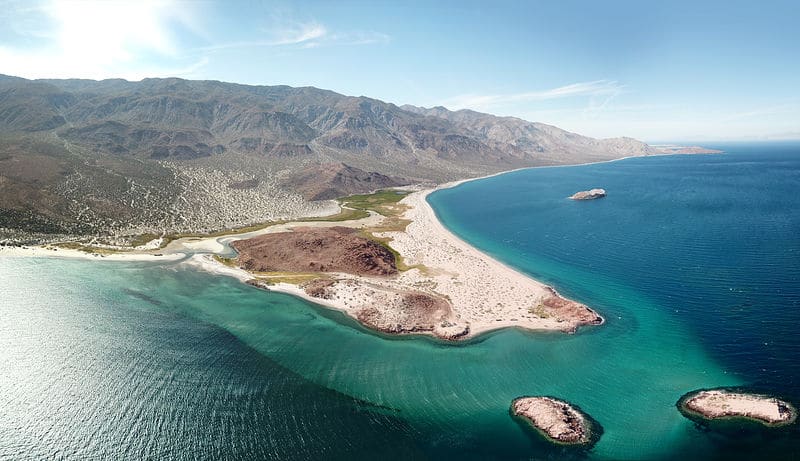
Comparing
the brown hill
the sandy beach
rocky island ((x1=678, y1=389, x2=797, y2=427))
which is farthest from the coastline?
rocky island ((x1=678, y1=389, x2=797, y2=427))

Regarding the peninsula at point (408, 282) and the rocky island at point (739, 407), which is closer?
the rocky island at point (739, 407)

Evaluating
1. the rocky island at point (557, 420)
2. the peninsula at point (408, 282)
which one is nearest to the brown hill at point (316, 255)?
the peninsula at point (408, 282)

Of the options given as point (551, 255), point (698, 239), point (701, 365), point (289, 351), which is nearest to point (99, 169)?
point (289, 351)

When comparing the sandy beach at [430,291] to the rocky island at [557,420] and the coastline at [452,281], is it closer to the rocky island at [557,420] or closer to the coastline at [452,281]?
the coastline at [452,281]

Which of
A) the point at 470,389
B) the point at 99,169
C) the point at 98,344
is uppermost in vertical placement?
the point at 99,169

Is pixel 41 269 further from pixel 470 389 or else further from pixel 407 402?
pixel 470 389

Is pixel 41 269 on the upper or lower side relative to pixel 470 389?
upper
